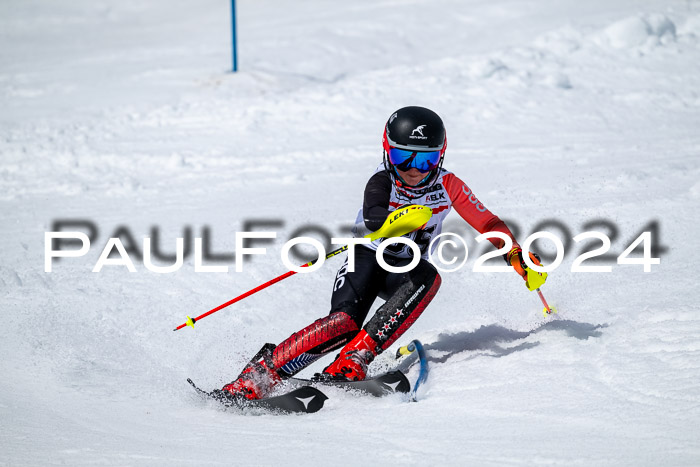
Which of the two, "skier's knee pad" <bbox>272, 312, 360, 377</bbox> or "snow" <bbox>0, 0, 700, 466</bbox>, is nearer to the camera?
"snow" <bbox>0, 0, 700, 466</bbox>

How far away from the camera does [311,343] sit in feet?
13.3

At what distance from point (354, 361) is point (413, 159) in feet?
3.83

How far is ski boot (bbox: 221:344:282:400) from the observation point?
4020mm

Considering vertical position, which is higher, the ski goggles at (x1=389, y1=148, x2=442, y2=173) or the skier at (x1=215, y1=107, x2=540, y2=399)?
the ski goggles at (x1=389, y1=148, x2=442, y2=173)

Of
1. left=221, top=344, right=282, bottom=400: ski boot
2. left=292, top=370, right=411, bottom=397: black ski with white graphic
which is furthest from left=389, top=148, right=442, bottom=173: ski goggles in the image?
left=221, top=344, right=282, bottom=400: ski boot

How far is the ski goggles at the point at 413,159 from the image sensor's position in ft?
13.5

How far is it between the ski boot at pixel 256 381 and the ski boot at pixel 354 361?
263 millimetres

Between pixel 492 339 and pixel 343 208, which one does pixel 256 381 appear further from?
pixel 343 208

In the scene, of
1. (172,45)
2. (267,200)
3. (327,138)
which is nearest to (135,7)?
(172,45)

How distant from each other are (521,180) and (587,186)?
0.71 m

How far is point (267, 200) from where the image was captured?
7898 mm

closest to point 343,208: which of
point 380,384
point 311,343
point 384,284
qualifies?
point 384,284

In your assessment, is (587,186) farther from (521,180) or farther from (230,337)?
(230,337)

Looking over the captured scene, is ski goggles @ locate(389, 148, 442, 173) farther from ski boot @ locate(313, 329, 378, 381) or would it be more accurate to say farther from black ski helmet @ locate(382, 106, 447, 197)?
ski boot @ locate(313, 329, 378, 381)
